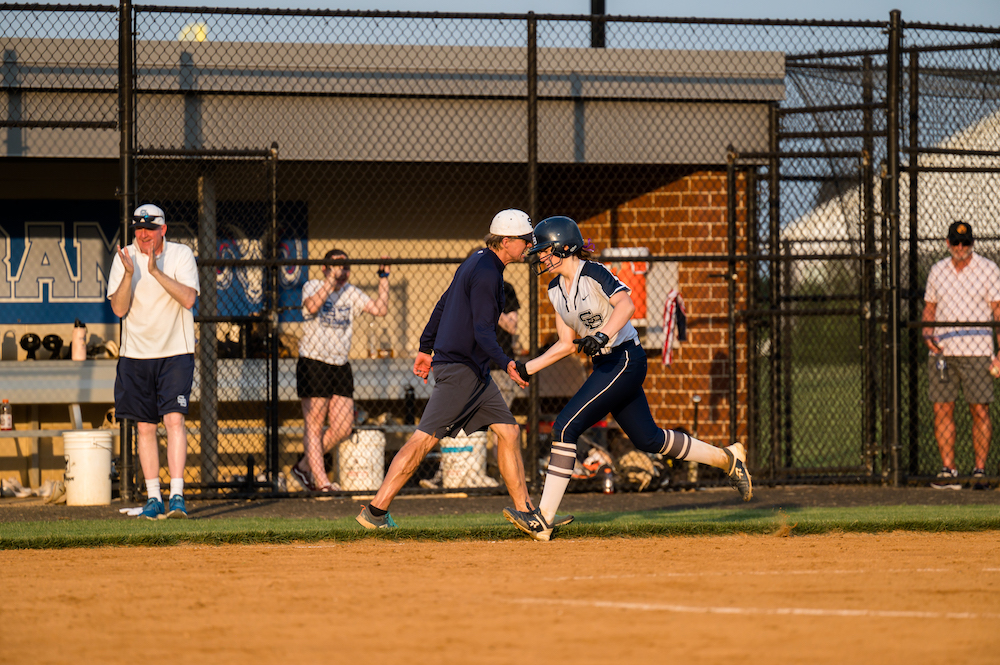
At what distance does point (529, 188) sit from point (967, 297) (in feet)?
14.0

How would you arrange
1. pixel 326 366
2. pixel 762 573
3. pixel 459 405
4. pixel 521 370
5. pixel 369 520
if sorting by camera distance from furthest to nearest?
pixel 326 366 → pixel 369 520 → pixel 459 405 → pixel 521 370 → pixel 762 573

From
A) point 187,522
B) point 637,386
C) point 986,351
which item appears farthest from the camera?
point 986,351

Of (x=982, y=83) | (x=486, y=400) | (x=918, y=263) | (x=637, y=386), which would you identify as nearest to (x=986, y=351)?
(x=918, y=263)

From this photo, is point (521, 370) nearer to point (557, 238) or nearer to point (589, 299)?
point (589, 299)

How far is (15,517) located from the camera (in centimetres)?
929

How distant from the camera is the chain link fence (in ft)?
34.9

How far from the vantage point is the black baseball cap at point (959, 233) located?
35.0 feet

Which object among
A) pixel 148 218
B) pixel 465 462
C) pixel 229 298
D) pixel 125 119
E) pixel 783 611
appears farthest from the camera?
pixel 229 298

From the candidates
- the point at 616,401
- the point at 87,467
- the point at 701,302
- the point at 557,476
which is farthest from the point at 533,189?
the point at 87,467

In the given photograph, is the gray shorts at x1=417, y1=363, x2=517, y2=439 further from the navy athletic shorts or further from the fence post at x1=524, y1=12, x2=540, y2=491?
the fence post at x1=524, y1=12, x2=540, y2=491

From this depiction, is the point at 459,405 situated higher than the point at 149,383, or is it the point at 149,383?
the point at 149,383

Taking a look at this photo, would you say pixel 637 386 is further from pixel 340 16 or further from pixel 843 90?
pixel 843 90

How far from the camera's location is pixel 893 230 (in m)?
10.8

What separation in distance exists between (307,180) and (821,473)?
651 centimetres
